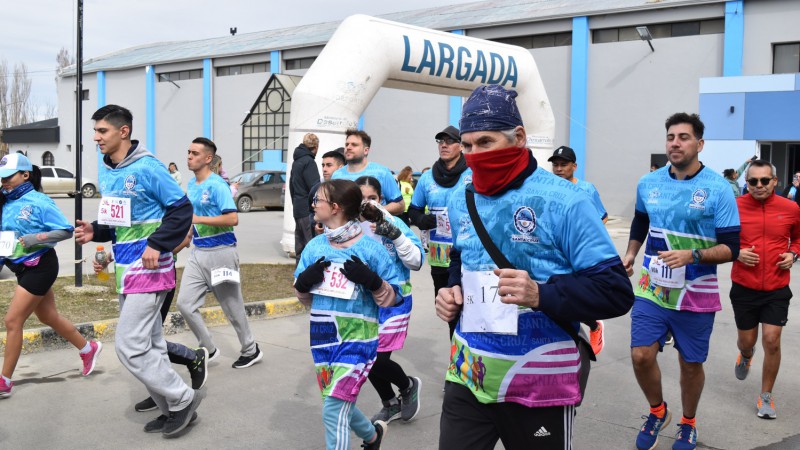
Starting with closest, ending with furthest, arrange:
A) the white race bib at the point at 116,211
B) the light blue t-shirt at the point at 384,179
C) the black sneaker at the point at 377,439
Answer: the black sneaker at the point at 377,439
the white race bib at the point at 116,211
the light blue t-shirt at the point at 384,179

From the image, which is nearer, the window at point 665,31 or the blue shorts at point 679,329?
the blue shorts at point 679,329

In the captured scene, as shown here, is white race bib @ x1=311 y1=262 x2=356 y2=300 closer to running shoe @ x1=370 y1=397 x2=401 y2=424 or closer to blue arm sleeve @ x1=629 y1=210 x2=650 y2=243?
running shoe @ x1=370 y1=397 x2=401 y2=424

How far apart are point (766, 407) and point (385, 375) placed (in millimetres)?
2687

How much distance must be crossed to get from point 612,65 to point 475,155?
24.5 m

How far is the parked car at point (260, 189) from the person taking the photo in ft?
87.6

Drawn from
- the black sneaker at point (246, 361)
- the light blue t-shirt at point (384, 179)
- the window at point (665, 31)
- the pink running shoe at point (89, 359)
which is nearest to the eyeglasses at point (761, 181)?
the light blue t-shirt at point (384, 179)

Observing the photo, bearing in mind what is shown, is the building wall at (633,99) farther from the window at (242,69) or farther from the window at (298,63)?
the window at (242,69)

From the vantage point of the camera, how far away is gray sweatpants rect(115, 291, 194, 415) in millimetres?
4797

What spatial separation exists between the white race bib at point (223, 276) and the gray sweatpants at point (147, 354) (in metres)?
1.35

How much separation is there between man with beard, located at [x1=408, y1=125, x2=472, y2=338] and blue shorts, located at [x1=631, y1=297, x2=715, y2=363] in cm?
168

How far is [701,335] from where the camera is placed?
4.77m

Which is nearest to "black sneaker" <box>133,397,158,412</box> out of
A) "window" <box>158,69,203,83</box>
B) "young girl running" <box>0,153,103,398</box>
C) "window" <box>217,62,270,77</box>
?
"young girl running" <box>0,153,103,398</box>

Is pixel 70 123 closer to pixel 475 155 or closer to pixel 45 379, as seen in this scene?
pixel 45 379

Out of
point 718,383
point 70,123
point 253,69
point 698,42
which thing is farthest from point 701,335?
point 70,123
